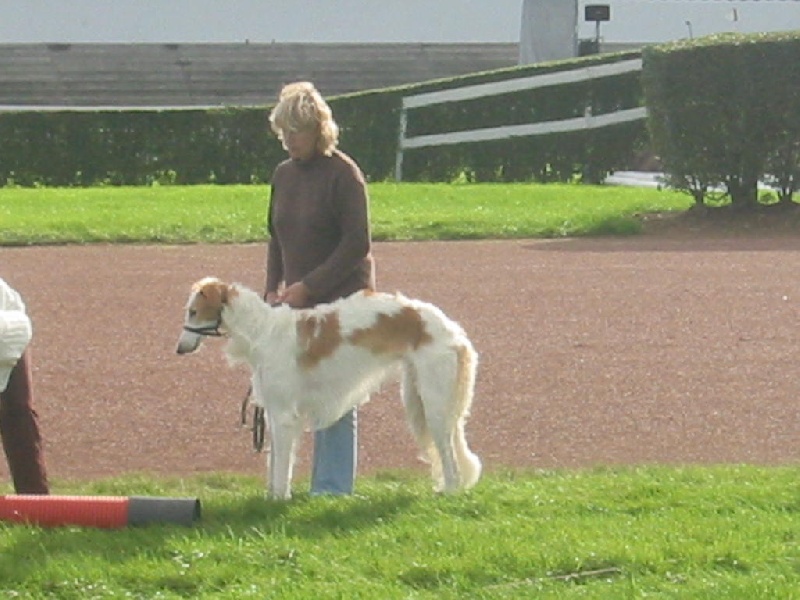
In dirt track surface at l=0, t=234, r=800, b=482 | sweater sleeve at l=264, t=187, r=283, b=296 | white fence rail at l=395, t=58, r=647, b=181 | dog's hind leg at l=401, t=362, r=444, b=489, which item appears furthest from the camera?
white fence rail at l=395, t=58, r=647, b=181

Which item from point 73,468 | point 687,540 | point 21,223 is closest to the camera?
point 687,540

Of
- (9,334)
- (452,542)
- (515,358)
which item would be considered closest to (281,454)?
(452,542)

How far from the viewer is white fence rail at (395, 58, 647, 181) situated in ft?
84.3

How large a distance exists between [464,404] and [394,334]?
47 cm

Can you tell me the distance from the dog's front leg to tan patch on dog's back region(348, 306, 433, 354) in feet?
1.49

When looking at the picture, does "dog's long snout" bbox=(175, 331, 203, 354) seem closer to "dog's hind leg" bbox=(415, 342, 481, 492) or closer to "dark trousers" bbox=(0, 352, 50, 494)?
"dark trousers" bbox=(0, 352, 50, 494)

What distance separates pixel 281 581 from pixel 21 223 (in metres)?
13.5

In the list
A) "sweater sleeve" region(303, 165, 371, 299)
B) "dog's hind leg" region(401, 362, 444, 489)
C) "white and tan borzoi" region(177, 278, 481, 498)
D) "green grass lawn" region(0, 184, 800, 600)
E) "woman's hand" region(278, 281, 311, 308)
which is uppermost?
"sweater sleeve" region(303, 165, 371, 299)

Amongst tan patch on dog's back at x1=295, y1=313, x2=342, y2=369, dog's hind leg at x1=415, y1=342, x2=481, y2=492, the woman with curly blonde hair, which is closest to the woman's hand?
the woman with curly blonde hair

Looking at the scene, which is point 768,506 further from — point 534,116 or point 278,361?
point 534,116

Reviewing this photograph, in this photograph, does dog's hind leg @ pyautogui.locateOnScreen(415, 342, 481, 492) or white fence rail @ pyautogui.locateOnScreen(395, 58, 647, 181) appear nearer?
dog's hind leg @ pyautogui.locateOnScreen(415, 342, 481, 492)

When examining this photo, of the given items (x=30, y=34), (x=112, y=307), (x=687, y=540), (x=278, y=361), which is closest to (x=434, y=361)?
(x=278, y=361)

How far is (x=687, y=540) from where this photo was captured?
674 centimetres

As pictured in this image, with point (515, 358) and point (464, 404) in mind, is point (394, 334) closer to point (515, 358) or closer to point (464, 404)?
point (464, 404)
